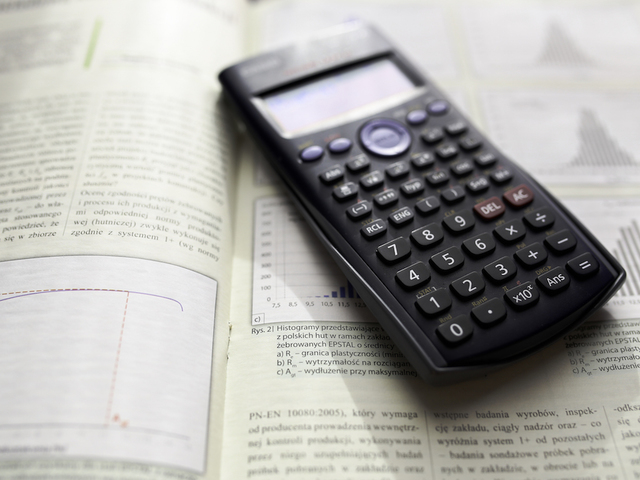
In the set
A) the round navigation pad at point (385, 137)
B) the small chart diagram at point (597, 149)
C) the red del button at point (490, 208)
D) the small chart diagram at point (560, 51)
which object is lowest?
the red del button at point (490, 208)

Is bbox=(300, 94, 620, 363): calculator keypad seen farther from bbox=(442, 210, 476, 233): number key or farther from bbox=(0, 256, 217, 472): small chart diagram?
bbox=(0, 256, 217, 472): small chart diagram

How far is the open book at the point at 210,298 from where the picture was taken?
14.1 inches

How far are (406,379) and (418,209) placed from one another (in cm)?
14

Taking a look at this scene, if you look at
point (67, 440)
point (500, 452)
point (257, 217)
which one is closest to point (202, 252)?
point (257, 217)

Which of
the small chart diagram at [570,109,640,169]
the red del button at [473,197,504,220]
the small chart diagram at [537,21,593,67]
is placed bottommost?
the red del button at [473,197,504,220]

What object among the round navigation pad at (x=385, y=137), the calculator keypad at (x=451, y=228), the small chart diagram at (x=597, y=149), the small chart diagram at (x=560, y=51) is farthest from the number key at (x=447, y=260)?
the small chart diagram at (x=560, y=51)

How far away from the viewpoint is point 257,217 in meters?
0.50

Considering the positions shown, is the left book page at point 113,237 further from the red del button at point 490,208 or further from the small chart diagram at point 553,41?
the small chart diagram at point 553,41

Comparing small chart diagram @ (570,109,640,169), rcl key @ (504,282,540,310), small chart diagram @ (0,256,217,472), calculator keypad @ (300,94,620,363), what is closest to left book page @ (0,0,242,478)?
small chart diagram @ (0,256,217,472)

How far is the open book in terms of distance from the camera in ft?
1.17

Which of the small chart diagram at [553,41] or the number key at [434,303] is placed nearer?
the number key at [434,303]

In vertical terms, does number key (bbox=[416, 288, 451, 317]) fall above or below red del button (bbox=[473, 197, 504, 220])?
below

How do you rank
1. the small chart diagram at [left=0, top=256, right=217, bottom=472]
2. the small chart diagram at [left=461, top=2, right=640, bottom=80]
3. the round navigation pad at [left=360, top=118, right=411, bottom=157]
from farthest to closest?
the small chart diagram at [left=461, top=2, right=640, bottom=80] < the round navigation pad at [left=360, top=118, right=411, bottom=157] < the small chart diagram at [left=0, top=256, right=217, bottom=472]

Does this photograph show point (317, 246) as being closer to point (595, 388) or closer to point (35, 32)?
point (595, 388)
